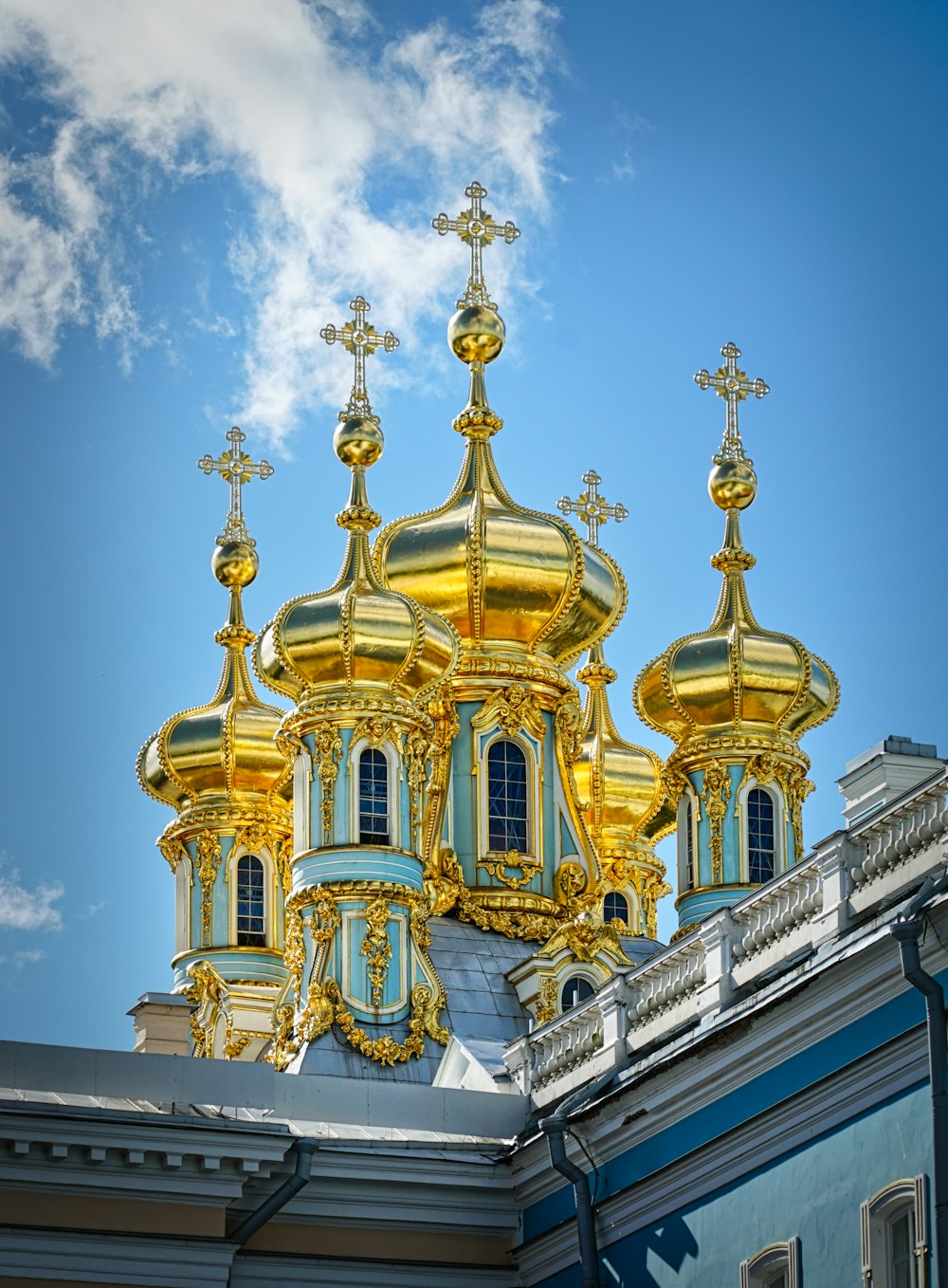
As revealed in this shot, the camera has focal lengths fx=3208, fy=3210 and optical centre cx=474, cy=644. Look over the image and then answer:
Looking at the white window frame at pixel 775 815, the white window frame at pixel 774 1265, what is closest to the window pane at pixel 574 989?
the white window frame at pixel 775 815

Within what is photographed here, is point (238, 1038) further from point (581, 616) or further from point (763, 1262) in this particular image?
point (763, 1262)

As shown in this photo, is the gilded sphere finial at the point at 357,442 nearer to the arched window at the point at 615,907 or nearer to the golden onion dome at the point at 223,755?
the golden onion dome at the point at 223,755

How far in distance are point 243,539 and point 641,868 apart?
6.61 metres

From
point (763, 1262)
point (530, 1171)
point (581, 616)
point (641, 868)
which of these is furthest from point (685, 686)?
point (763, 1262)

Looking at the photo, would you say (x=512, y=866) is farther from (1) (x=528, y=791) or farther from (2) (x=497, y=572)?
(2) (x=497, y=572)

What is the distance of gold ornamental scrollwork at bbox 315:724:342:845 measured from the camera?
3228cm

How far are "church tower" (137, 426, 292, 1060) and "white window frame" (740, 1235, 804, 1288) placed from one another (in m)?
17.5

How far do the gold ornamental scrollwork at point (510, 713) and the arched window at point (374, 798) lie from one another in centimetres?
244

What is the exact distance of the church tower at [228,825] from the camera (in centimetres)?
3959

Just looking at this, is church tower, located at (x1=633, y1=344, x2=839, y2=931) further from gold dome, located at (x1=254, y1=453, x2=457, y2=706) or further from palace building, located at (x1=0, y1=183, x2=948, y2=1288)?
gold dome, located at (x1=254, y1=453, x2=457, y2=706)

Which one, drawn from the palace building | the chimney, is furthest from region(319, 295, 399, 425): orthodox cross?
the chimney

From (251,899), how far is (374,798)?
790cm

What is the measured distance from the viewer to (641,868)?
1572 inches

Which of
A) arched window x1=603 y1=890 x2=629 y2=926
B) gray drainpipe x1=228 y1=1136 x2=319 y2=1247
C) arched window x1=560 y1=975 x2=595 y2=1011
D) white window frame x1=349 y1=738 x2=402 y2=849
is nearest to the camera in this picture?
gray drainpipe x1=228 y1=1136 x2=319 y2=1247
